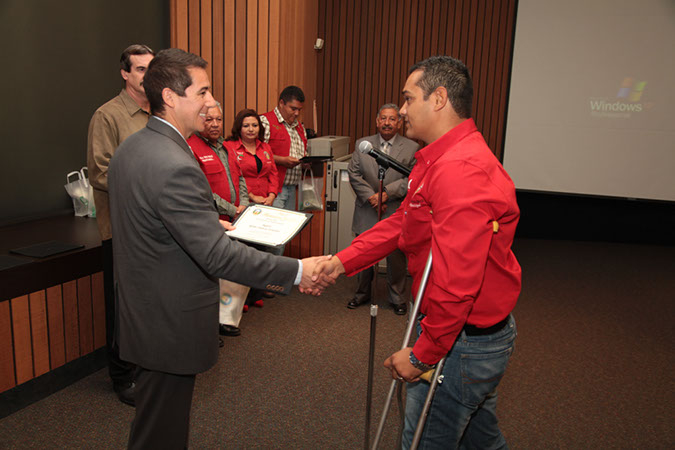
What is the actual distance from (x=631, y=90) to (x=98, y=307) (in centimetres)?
682

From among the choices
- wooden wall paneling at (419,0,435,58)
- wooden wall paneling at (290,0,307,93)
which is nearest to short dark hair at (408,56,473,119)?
wooden wall paneling at (290,0,307,93)

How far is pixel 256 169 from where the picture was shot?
4332mm

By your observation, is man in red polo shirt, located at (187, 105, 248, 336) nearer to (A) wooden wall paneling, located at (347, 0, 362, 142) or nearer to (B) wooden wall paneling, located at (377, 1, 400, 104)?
(A) wooden wall paneling, located at (347, 0, 362, 142)

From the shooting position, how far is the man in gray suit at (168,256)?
5.13 ft

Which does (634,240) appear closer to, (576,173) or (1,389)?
(576,173)

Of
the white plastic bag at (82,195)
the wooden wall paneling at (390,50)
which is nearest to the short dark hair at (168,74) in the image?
the white plastic bag at (82,195)

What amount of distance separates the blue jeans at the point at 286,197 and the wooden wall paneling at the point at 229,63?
2.56ft

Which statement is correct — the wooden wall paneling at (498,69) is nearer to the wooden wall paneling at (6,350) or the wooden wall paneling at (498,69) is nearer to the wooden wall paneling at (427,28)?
the wooden wall paneling at (427,28)

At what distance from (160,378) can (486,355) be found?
3.40 feet

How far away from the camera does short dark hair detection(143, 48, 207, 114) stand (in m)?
1.67

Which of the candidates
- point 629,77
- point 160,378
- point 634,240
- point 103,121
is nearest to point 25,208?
point 103,121

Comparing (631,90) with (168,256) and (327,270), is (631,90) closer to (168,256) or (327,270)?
(327,270)

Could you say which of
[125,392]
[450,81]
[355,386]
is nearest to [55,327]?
[125,392]

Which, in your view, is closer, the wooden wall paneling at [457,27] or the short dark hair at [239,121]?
the short dark hair at [239,121]
